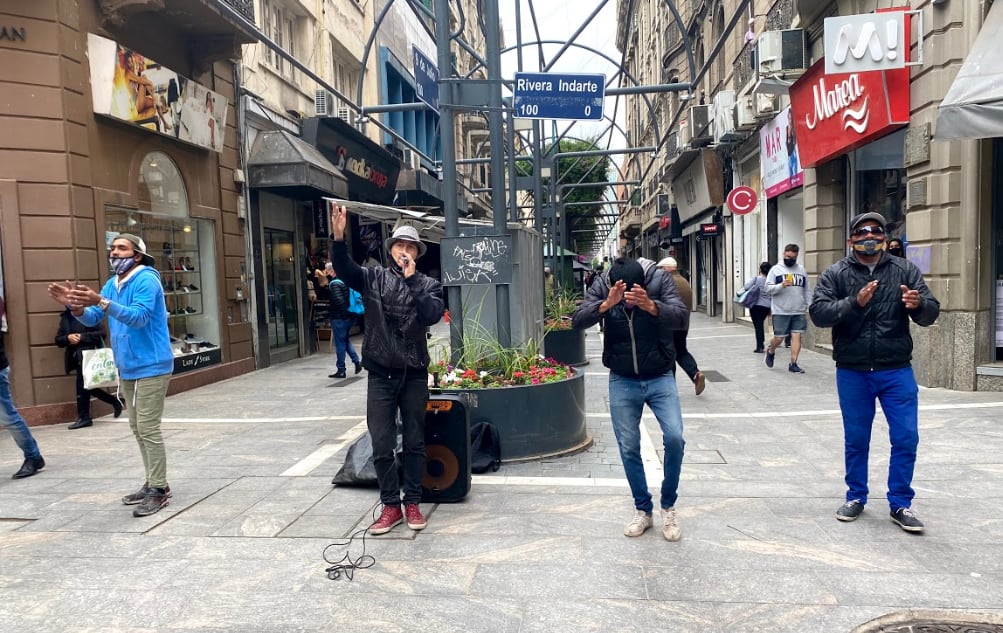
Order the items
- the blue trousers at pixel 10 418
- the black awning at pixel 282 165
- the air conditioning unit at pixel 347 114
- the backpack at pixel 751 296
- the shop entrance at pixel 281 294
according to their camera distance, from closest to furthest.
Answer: the blue trousers at pixel 10 418
the backpack at pixel 751 296
the black awning at pixel 282 165
the shop entrance at pixel 281 294
the air conditioning unit at pixel 347 114

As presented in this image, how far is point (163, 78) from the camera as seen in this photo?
9805mm

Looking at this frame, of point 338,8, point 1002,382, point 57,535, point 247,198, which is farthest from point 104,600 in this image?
point 338,8

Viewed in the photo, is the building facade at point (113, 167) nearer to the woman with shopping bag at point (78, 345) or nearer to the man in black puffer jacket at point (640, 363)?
the woman with shopping bag at point (78, 345)

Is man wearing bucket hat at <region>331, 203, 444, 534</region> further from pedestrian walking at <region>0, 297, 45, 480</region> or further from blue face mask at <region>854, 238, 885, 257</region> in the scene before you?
pedestrian walking at <region>0, 297, 45, 480</region>

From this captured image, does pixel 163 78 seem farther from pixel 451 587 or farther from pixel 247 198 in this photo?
pixel 451 587

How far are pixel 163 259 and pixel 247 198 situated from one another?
235 centimetres

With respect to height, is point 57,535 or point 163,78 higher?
point 163,78

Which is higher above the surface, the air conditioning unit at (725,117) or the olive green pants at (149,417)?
the air conditioning unit at (725,117)

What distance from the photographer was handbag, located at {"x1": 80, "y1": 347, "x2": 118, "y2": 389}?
7.08 metres

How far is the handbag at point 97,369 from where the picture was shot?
708 centimetres

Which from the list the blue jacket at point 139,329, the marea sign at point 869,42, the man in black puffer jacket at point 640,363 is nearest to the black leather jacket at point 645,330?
the man in black puffer jacket at point 640,363

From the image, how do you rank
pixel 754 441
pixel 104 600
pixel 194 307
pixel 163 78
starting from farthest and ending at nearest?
pixel 194 307, pixel 163 78, pixel 754 441, pixel 104 600

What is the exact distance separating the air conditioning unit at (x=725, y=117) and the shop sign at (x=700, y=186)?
7.14ft

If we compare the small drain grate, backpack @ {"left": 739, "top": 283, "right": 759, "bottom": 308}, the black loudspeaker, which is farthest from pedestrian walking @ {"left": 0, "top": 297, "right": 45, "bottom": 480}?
backpack @ {"left": 739, "top": 283, "right": 759, "bottom": 308}
